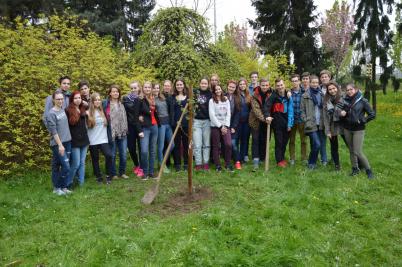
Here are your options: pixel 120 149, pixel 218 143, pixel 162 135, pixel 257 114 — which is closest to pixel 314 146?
pixel 257 114

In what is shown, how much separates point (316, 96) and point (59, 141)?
5266 millimetres

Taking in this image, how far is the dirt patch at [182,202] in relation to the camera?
5.52 meters

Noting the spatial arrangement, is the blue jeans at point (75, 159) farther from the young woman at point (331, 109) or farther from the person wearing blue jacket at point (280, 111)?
the young woman at point (331, 109)

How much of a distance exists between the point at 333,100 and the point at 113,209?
488 centimetres

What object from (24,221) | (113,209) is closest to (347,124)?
(113,209)

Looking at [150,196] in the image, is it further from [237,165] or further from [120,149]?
[237,165]

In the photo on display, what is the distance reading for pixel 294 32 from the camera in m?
19.2

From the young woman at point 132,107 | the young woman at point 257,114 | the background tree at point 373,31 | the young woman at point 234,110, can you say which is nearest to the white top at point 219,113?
the young woman at point 234,110

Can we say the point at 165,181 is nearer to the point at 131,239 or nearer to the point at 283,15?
the point at 131,239

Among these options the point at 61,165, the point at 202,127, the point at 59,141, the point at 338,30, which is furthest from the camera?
the point at 338,30

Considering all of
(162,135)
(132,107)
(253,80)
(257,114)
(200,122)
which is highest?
(253,80)

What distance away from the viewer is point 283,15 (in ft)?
63.6

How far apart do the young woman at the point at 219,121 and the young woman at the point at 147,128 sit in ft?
3.90

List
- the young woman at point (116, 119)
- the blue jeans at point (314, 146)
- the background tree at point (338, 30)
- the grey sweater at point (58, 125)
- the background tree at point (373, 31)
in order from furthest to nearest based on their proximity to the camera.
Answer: the background tree at point (338, 30), the background tree at point (373, 31), the blue jeans at point (314, 146), the young woman at point (116, 119), the grey sweater at point (58, 125)
